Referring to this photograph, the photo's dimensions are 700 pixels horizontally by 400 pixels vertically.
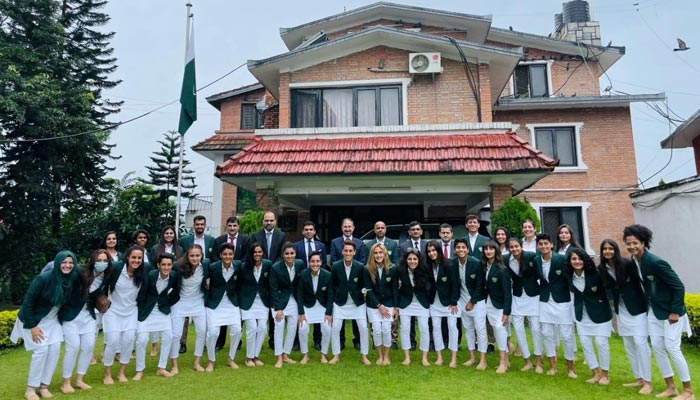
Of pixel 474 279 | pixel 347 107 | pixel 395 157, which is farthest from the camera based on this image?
pixel 347 107

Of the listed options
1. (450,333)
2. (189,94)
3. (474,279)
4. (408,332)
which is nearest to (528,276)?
(474,279)

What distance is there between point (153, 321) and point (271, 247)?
85.0 inches

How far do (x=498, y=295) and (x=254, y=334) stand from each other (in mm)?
3530

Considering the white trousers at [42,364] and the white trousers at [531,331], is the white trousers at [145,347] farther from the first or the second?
the white trousers at [531,331]

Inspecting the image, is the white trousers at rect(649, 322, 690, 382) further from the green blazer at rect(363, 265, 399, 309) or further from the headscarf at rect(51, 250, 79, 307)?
the headscarf at rect(51, 250, 79, 307)

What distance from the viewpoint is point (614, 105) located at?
1496 cm

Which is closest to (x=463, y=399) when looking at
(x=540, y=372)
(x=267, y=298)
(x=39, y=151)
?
(x=540, y=372)

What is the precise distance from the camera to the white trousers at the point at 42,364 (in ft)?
16.3

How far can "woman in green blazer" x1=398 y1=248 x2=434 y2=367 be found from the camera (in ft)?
20.3

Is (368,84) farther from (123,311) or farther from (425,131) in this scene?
(123,311)

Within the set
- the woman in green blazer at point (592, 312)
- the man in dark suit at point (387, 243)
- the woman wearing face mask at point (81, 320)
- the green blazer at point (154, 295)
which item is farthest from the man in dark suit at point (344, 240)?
the woman wearing face mask at point (81, 320)

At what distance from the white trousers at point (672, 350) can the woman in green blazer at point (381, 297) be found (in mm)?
3198

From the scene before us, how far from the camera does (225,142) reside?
16.8 meters

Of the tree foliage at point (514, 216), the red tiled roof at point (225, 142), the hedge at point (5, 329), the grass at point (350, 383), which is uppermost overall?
the red tiled roof at point (225, 142)
